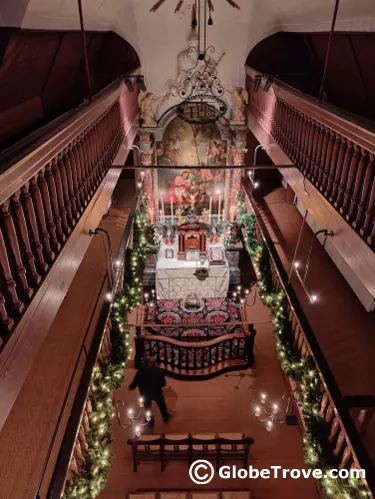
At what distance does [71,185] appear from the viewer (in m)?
3.48

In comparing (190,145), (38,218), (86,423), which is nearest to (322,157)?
(38,218)

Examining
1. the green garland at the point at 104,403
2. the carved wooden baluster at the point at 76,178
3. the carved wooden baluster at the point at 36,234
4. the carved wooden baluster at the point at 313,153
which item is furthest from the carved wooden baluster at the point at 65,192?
the carved wooden baluster at the point at 313,153

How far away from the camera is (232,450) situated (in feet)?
18.5

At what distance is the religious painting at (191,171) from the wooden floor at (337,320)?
3.07 m

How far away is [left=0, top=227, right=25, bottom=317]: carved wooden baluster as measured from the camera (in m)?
2.16

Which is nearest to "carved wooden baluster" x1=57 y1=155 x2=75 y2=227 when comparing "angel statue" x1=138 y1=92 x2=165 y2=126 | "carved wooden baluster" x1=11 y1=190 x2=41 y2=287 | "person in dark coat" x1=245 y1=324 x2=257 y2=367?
"carved wooden baluster" x1=11 y1=190 x2=41 y2=287

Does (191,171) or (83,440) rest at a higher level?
(191,171)

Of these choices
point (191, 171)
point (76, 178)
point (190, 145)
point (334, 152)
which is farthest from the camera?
point (191, 171)

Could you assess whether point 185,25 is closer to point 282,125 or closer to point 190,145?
point 190,145

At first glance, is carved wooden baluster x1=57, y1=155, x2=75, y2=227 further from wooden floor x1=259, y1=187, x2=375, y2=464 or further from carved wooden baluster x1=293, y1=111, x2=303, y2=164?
wooden floor x1=259, y1=187, x2=375, y2=464

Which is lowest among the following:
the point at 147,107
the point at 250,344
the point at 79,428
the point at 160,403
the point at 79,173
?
the point at 160,403

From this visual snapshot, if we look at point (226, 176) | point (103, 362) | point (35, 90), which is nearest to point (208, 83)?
point (226, 176)

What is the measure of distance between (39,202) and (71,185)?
33.7 inches

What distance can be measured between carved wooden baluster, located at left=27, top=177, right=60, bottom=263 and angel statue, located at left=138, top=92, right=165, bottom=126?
7.35 meters
